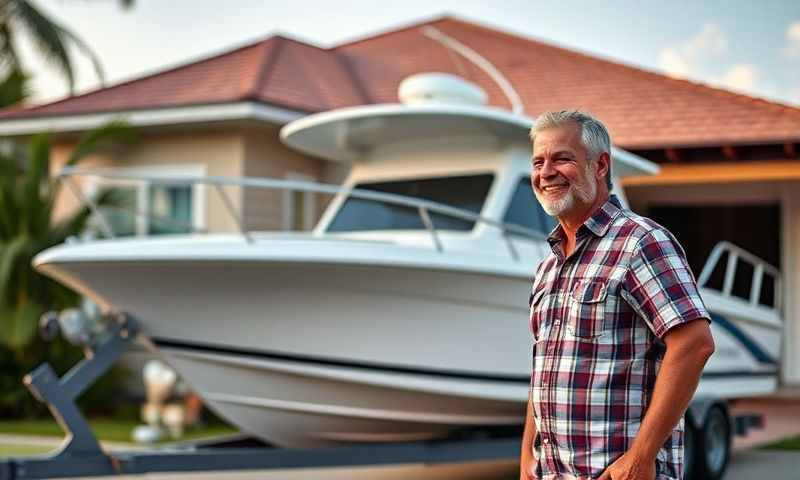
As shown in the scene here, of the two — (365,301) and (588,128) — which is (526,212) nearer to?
(365,301)

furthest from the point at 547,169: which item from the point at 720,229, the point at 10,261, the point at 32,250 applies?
the point at 720,229

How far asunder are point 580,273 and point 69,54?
19.7 m

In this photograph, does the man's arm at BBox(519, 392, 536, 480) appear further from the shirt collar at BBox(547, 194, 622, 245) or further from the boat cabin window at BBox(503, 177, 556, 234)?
the boat cabin window at BBox(503, 177, 556, 234)

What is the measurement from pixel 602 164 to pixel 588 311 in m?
0.41

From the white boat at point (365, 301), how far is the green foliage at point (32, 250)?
5.22 m

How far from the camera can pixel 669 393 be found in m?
2.56

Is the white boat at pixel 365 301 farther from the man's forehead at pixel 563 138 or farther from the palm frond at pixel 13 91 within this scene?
the palm frond at pixel 13 91

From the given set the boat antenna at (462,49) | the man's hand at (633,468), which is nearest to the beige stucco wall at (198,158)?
the boat antenna at (462,49)

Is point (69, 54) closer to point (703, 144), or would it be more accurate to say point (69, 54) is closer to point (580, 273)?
point (703, 144)

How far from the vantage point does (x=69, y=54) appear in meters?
20.9

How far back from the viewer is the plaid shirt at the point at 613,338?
2623mm

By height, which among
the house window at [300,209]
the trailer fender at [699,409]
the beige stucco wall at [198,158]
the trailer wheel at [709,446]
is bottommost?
the trailer wheel at [709,446]

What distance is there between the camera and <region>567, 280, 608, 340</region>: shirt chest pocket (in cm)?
267

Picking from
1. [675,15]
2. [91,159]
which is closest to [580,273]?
[91,159]
